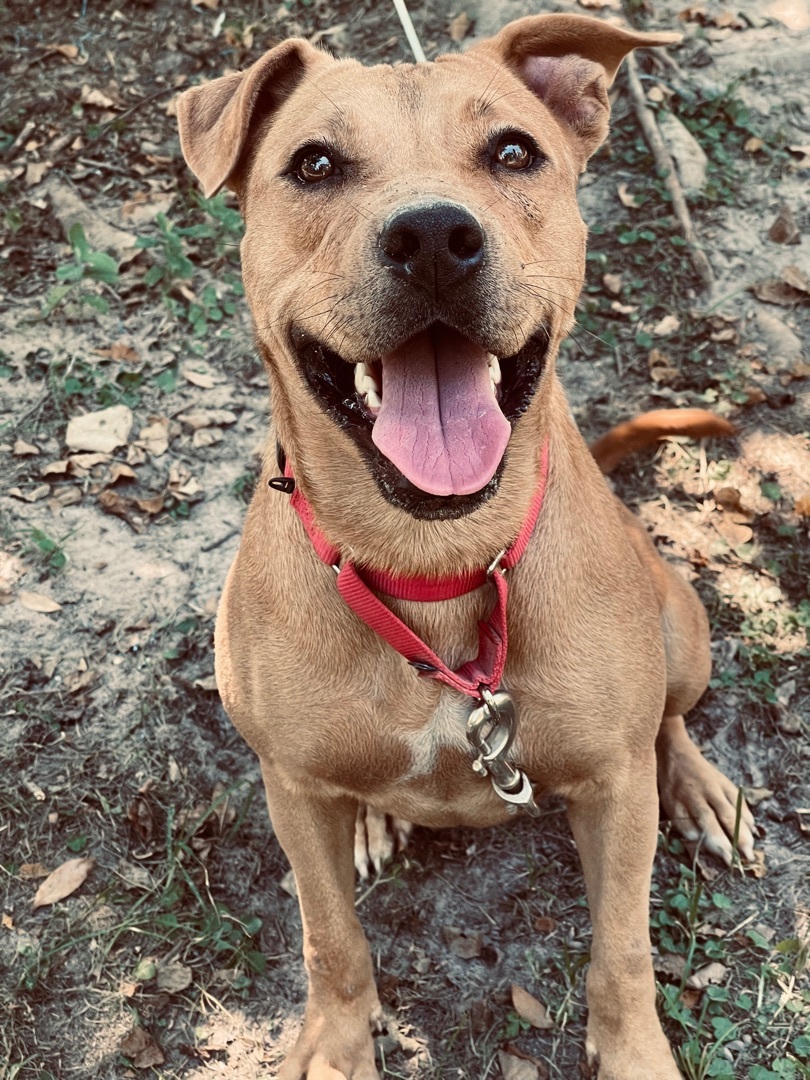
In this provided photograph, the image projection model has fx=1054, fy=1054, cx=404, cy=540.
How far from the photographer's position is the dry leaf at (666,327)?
5480 millimetres

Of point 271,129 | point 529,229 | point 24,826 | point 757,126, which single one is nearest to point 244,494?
point 24,826

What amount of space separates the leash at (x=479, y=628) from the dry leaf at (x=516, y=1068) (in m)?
0.99

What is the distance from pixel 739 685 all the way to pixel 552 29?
8.35 ft

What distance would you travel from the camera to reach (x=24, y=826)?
3.93m

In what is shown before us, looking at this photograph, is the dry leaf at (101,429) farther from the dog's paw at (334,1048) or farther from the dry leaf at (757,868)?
the dry leaf at (757,868)

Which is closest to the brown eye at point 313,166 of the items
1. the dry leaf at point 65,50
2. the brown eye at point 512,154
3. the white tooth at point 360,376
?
the brown eye at point 512,154

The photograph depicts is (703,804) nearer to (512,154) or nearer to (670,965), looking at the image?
(670,965)

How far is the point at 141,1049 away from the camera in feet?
11.3

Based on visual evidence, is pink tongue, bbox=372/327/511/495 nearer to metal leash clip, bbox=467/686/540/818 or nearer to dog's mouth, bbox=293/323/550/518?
dog's mouth, bbox=293/323/550/518

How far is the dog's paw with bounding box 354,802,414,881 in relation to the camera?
385cm

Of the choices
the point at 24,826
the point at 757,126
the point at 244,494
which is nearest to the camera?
the point at 24,826

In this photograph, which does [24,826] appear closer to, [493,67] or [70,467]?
[70,467]

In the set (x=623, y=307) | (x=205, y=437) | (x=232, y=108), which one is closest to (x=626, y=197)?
(x=623, y=307)

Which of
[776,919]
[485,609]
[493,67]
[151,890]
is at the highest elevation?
[493,67]
